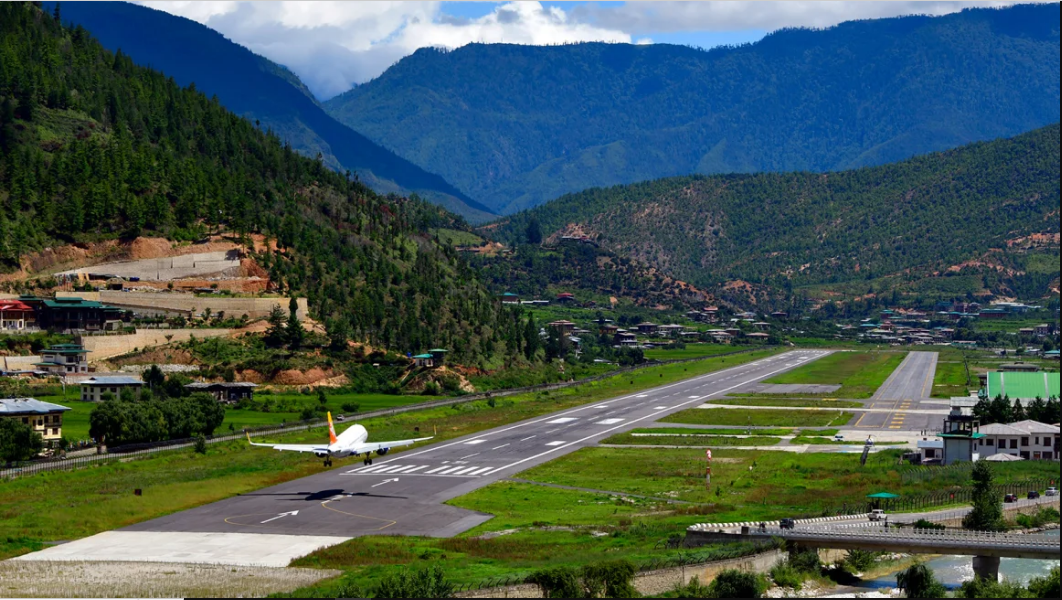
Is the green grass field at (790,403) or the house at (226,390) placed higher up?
the house at (226,390)

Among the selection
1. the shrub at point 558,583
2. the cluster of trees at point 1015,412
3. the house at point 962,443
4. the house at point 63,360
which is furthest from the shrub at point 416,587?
the house at point 63,360

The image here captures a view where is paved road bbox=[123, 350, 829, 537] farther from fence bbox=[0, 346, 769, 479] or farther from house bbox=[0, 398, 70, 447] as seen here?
house bbox=[0, 398, 70, 447]

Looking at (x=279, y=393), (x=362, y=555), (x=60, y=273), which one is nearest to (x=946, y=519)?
(x=362, y=555)

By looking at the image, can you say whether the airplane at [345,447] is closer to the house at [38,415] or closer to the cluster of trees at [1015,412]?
the house at [38,415]

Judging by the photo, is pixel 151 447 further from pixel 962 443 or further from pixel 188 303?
pixel 962 443

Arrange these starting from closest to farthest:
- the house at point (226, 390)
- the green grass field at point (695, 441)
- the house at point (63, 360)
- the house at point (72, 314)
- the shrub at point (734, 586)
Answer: the shrub at point (734, 586) → the green grass field at point (695, 441) → the house at point (226, 390) → the house at point (63, 360) → the house at point (72, 314)

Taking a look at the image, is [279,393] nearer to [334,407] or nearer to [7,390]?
[334,407]

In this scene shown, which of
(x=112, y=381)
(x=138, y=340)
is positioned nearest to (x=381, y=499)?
(x=112, y=381)
